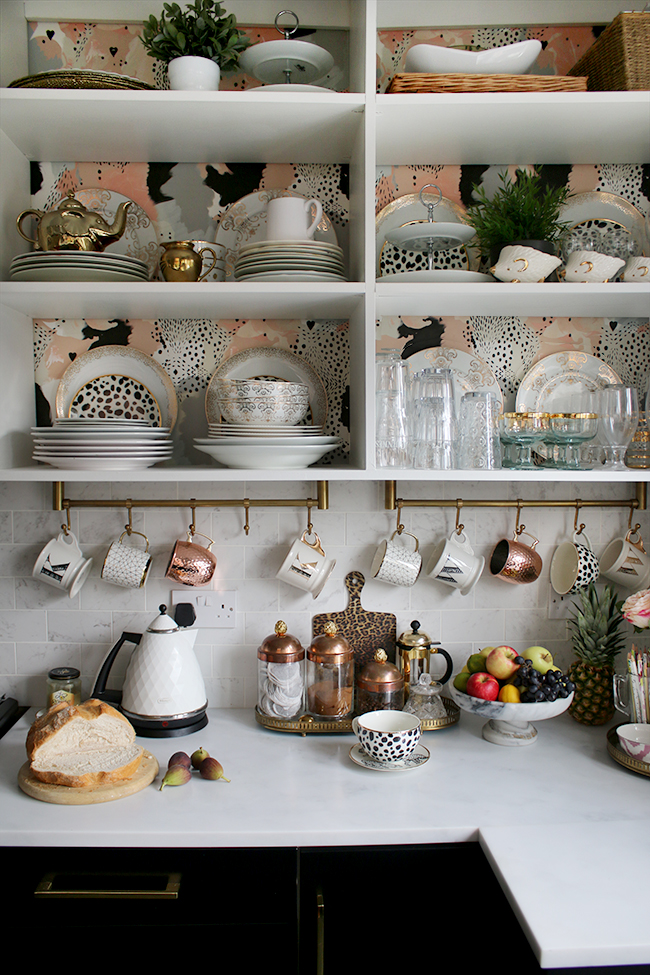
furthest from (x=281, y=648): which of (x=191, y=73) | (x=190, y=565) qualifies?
(x=191, y=73)

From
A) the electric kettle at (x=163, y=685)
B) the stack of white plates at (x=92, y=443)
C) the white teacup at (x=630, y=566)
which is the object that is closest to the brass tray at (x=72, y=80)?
the stack of white plates at (x=92, y=443)

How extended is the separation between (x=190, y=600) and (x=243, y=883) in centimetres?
69

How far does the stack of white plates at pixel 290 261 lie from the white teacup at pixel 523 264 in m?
0.34

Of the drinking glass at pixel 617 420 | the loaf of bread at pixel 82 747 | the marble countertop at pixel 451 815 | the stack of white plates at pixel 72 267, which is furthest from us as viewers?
the drinking glass at pixel 617 420

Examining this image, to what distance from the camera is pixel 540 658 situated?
1565 mm

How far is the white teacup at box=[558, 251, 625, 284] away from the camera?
1.45m

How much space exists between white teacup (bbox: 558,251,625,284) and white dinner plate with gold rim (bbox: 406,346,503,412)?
12.8 inches

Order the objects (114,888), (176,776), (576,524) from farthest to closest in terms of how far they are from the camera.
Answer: (576,524) < (176,776) < (114,888)

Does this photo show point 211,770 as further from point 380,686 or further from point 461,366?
point 461,366

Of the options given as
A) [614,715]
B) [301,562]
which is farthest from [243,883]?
[614,715]

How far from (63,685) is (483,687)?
971mm

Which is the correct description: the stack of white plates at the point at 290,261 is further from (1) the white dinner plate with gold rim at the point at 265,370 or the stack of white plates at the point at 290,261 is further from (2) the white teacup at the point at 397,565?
(2) the white teacup at the point at 397,565

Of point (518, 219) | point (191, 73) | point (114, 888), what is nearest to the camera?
point (114, 888)

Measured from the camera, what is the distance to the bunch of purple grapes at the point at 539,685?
146 centimetres
